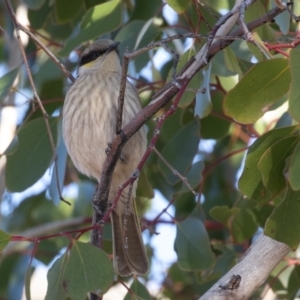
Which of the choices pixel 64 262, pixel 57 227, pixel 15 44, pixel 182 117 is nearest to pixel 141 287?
pixel 64 262

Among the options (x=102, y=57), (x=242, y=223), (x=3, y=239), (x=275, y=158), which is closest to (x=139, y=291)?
(x=242, y=223)

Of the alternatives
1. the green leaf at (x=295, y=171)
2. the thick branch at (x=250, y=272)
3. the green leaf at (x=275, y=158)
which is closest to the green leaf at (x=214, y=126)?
the thick branch at (x=250, y=272)

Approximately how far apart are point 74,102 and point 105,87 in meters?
0.13

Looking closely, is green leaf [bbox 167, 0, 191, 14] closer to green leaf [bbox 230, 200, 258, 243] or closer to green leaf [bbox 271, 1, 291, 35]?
green leaf [bbox 271, 1, 291, 35]

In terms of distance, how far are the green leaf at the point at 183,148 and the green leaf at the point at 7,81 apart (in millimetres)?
603

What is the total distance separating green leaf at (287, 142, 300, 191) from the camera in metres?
1.72

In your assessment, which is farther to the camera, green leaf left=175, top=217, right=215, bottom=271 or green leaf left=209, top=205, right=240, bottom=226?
green leaf left=209, top=205, right=240, bottom=226

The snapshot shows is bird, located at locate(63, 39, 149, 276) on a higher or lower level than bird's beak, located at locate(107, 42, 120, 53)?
lower

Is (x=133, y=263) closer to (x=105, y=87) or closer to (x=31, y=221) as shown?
(x=105, y=87)

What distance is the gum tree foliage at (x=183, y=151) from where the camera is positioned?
1.88 metres

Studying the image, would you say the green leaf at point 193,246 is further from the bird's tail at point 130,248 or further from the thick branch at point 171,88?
the thick branch at point 171,88

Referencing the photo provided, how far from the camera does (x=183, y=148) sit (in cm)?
260

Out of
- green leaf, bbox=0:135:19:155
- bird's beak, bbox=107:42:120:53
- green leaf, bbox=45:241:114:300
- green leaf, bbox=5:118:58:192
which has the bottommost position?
green leaf, bbox=5:118:58:192

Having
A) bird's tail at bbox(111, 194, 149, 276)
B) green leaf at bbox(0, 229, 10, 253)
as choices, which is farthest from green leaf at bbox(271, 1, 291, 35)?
green leaf at bbox(0, 229, 10, 253)
